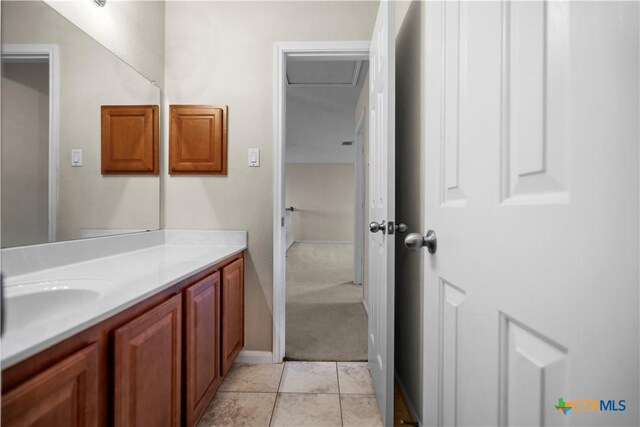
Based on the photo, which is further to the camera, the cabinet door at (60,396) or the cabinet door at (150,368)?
the cabinet door at (150,368)

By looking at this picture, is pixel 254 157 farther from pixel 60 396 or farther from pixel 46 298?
pixel 60 396

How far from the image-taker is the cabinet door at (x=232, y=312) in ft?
5.26

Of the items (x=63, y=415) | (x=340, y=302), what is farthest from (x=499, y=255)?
(x=340, y=302)

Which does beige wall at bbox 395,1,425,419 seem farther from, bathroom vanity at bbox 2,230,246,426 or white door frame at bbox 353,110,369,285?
white door frame at bbox 353,110,369,285

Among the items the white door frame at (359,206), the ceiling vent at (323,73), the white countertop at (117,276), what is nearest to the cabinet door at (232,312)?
the white countertop at (117,276)

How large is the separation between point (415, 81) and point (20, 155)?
1.58 m

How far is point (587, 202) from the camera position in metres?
0.33

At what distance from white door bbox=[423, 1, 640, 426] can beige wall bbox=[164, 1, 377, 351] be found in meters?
1.47

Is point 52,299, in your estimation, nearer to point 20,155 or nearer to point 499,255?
point 20,155

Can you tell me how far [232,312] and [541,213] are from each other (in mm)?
1674

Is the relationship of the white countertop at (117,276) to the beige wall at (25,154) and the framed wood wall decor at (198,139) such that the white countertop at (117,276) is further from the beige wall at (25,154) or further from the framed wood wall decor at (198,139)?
the framed wood wall decor at (198,139)

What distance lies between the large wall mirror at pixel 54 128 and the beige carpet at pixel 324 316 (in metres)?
1.47

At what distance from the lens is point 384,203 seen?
1.40m

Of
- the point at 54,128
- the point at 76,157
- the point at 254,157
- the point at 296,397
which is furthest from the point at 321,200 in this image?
the point at 54,128
